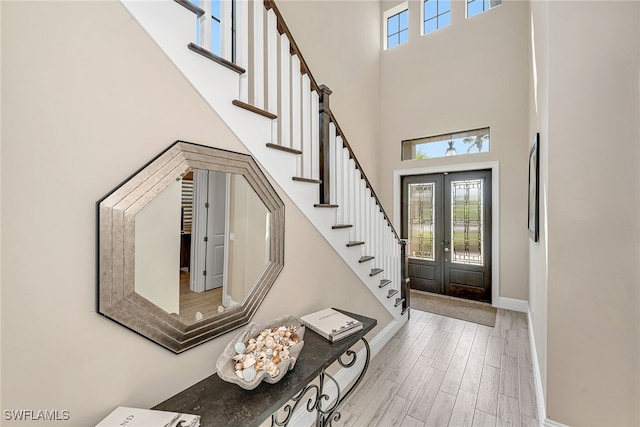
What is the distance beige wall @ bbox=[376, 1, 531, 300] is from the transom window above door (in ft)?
0.35

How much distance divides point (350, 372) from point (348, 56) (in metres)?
4.27

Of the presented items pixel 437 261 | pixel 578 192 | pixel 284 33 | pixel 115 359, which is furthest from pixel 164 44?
pixel 437 261

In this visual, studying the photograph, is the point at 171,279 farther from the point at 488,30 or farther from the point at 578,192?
the point at 488,30

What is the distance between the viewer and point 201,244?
1266 mm

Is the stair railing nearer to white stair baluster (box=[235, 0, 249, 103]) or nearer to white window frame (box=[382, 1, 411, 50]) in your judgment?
white stair baluster (box=[235, 0, 249, 103])

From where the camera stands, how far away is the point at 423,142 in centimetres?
459

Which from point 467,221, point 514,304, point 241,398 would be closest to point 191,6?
point 241,398

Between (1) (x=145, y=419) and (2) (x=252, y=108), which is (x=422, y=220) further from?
(1) (x=145, y=419)

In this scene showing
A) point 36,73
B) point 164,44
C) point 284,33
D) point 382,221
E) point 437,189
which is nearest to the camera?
point 36,73

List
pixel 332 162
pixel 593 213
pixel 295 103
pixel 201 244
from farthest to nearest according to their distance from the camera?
pixel 332 162 < pixel 295 103 < pixel 593 213 < pixel 201 244

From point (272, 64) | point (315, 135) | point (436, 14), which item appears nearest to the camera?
point (272, 64)

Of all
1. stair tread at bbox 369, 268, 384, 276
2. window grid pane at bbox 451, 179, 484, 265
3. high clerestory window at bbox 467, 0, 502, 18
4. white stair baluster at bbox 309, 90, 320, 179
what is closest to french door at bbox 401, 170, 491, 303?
window grid pane at bbox 451, 179, 484, 265

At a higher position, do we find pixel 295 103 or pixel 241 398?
pixel 295 103

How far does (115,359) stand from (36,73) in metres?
0.96
